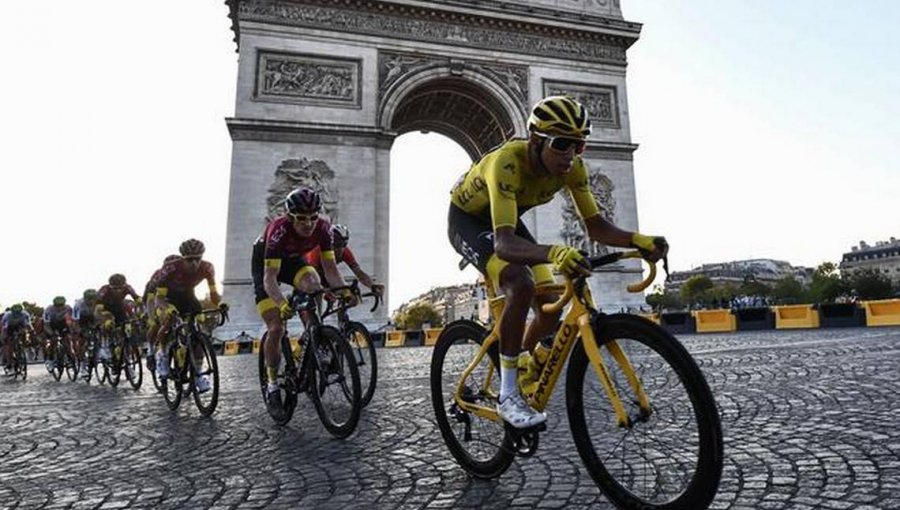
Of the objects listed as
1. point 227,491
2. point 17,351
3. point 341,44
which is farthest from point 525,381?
point 341,44

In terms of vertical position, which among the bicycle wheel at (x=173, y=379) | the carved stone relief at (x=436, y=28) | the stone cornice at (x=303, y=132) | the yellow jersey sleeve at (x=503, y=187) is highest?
the carved stone relief at (x=436, y=28)

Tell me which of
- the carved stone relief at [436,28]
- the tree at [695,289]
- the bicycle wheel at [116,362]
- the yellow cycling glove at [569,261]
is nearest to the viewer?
the yellow cycling glove at [569,261]

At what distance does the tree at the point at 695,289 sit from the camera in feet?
291

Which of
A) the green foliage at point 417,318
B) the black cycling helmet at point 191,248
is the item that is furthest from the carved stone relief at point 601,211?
the green foliage at point 417,318

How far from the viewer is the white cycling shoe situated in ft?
7.88

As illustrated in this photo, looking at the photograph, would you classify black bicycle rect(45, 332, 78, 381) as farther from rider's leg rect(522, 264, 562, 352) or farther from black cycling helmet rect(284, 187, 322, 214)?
rider's leg rect(522, 264, 562, 352)

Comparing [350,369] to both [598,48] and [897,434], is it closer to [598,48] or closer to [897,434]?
[897,434]

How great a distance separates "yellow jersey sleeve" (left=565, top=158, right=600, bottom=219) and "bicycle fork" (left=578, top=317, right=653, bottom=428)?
78 cm

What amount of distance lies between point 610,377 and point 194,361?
4.68 meters

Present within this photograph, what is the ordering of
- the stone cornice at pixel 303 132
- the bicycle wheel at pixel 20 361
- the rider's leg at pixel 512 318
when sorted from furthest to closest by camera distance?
the stone cornice at pixel 303 132 < the bicycle wheel at pixel 20 361 < the rider's leg at pixel 512 318

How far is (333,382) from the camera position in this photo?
160 inches

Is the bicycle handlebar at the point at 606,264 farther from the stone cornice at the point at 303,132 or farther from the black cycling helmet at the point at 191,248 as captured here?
the stone cornice at the point at 303,132

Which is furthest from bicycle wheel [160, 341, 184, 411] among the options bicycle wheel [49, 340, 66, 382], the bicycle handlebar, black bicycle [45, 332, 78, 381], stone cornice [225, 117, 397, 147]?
stone cornice [225, 117, 397, 147]

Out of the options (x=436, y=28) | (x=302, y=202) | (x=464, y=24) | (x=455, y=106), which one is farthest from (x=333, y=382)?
(x=455, y=106)
